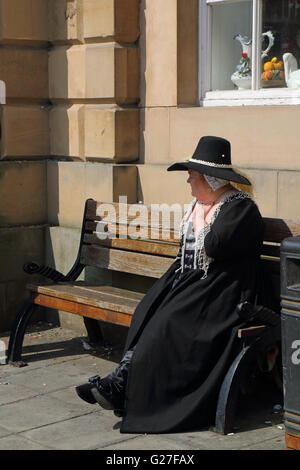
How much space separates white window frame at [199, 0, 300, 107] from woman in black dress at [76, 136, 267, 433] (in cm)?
108

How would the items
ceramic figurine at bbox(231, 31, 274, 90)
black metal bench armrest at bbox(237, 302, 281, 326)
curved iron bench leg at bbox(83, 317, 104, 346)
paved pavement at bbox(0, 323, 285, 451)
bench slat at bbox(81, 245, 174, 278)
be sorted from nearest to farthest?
paved pavement at bbox(0, 323, 285, 451), black metal bench armrest at bbox(237, 302, 281, 326), bench slat at bbox(81, 245, 174, 278), ceramic figurine at bbox(231, 31, 274, 90), curved iron bench leg at bbox(83, 317, 104, 346)

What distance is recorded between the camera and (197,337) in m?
4.57

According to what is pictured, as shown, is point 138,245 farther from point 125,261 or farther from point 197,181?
point 197,181

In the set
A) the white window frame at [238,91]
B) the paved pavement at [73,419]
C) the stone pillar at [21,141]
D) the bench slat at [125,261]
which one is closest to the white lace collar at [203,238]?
the bench slat at [125,261]

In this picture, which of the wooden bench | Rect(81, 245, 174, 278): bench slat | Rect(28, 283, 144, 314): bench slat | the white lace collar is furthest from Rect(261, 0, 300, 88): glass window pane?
Rect(28, 283, 144, 314): bench slat

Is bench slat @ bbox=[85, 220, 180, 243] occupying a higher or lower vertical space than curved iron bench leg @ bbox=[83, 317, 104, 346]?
higher

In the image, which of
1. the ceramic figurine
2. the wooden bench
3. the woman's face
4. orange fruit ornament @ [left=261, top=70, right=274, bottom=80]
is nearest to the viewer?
the woman's face

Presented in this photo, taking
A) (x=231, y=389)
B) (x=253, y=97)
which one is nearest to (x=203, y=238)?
(x=231, y=389)

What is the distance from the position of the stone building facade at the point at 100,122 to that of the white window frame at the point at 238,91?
5 cm

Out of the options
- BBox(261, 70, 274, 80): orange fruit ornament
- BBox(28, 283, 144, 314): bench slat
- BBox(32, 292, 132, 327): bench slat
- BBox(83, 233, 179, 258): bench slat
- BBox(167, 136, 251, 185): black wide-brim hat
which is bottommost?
BBox(32, 292, 132, 327): bench slat

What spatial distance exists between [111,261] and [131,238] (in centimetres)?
25

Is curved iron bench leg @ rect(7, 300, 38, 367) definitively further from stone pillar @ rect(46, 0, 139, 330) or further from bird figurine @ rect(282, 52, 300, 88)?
bird figurine @ rect(282, 52, 300, 88)

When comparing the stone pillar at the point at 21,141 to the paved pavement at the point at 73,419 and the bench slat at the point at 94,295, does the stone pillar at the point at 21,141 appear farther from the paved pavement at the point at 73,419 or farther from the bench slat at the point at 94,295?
the paved pavement at the point at 73,419

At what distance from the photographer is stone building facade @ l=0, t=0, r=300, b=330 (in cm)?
566
